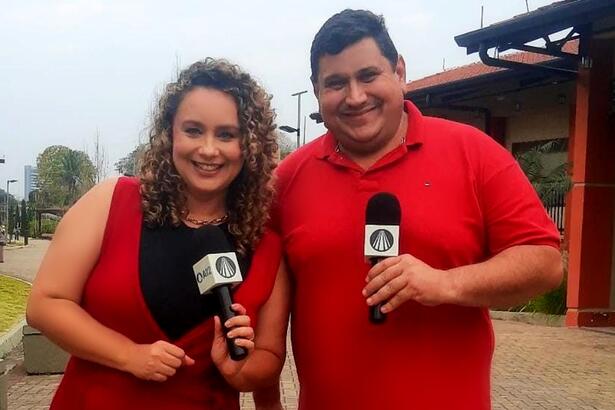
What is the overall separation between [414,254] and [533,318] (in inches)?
425

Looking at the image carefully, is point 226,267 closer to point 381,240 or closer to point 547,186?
point 381,240

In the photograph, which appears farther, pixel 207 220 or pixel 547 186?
pixel 547 186

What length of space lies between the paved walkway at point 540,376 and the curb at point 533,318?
510 millimetres

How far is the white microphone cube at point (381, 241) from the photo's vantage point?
7.39 ft

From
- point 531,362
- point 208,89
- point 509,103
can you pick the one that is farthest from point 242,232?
point 509,103

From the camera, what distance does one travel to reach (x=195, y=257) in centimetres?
248

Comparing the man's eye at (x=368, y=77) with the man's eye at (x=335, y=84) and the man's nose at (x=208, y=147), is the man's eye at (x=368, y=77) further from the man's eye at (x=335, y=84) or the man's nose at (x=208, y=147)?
the man's nose at (x=208, y=147)

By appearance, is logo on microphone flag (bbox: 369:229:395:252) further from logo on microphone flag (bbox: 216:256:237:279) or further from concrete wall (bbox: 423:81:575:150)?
concrete wall (bbox: 423:81:575:150)

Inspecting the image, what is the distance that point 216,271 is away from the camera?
2.26 metres

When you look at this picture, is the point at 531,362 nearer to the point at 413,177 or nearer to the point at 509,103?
the point at 413,177

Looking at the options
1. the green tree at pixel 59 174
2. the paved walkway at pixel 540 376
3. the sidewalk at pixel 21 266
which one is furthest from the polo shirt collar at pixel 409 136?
the green tree at pixel 59 174

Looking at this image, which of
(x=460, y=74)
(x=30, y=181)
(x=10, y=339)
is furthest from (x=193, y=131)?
(x=30, y=181)

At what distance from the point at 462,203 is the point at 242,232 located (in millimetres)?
748

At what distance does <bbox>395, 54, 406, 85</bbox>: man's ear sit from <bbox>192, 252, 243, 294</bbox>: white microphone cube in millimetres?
900
